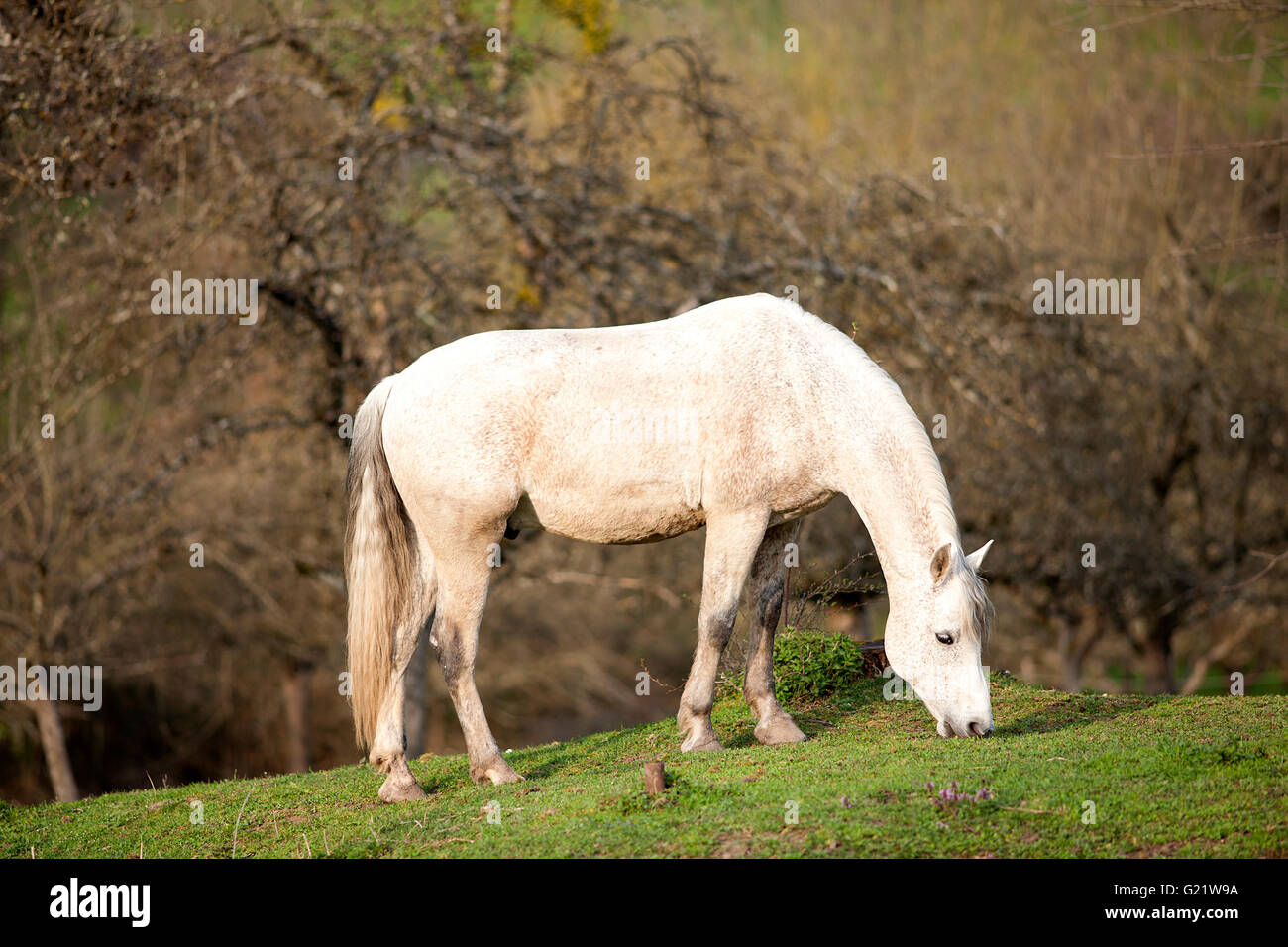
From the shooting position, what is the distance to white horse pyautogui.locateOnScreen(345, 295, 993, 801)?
6727 millimetres

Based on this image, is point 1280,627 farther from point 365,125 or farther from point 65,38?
point 65,38

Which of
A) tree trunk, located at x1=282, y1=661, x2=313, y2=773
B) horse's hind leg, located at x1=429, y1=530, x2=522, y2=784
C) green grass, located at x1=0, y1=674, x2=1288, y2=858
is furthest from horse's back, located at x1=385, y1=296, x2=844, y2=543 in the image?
tree trunk, located at x1=282, y1=661, x2=313, y2=773

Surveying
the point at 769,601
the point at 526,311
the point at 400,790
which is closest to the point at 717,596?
the point at 769,601

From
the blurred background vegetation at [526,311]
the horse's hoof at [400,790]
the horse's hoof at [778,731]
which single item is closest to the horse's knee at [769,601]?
the horse's hoof at [778,731]

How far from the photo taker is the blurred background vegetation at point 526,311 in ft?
37.6

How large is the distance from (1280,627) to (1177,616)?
136 inches

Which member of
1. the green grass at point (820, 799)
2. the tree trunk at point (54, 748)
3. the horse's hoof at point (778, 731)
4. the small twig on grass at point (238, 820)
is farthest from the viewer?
the tree trunk at point (54, 748)

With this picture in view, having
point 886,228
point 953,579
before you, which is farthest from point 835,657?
point 886,228

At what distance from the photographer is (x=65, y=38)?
9.83m

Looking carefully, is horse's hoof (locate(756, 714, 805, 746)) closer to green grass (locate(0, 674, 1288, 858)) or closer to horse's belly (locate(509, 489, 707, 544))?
green grass (locate(0, 674, 1288, 858))

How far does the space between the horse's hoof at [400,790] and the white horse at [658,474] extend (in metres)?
0.01

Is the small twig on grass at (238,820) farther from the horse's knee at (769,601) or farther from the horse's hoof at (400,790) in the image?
the horse's knee at (769,601)

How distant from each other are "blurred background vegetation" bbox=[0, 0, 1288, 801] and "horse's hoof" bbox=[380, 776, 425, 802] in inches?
75.6

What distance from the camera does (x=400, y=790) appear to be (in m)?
6.84
